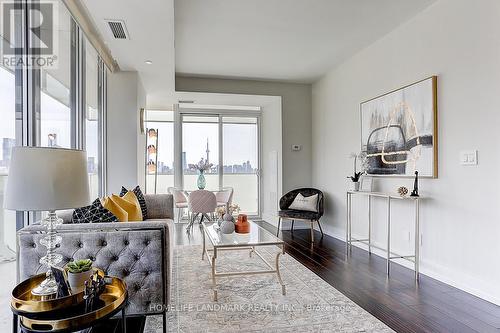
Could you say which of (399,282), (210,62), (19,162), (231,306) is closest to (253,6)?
(210,62)

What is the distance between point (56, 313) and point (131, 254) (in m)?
0.66

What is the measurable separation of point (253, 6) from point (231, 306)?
294cm

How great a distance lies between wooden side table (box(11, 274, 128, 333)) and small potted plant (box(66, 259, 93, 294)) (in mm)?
126

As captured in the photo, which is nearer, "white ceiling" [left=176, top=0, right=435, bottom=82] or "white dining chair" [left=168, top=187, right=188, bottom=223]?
"white ceiling" [left=176, top=0, right=435, bottom=82]

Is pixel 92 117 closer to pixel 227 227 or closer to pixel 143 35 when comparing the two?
pixel 143 35

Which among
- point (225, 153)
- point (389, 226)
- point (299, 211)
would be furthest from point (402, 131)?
→ point (225, 153)

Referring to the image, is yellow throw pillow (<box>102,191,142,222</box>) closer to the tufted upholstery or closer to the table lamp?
the tufted upholstery

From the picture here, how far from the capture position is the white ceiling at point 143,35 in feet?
8.91

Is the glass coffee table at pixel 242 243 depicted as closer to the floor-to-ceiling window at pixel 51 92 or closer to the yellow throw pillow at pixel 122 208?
the yellow throw pillow at pixel 122 208

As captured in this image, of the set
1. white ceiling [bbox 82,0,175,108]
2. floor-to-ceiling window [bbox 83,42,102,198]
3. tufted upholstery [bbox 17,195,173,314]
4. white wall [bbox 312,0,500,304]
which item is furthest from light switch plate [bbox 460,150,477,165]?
floor-to-ceiling window [bbox 83,42,102,198]

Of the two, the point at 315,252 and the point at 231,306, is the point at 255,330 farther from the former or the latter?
the point at 315,252

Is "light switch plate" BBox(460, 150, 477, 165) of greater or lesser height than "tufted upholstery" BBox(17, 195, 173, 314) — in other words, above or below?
above

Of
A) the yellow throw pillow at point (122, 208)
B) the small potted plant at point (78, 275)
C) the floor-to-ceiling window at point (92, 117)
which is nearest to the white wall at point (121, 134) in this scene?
the floor-to-ceiling window at point (92, 117)

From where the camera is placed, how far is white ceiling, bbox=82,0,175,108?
2717 millimetres
